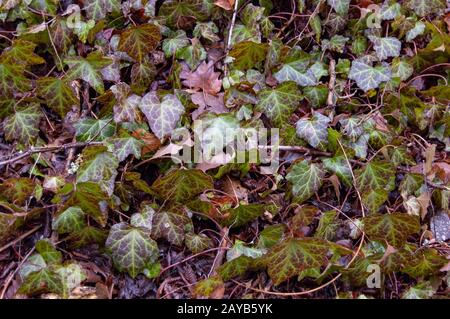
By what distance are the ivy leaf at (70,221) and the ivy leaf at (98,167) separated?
4.1 inches

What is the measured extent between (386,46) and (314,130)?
1.71 feet

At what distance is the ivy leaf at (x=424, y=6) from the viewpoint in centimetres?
209

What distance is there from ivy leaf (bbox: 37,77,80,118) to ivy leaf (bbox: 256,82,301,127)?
64cm

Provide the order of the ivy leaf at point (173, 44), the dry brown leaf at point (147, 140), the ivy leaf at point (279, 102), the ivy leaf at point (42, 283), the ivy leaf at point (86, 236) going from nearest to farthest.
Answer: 1. the ivy leaf at point (42, 283)
2. the ivy leaf at point (86, 236)
3. the dry brown leaf at point (147, 140)
4. the ivy leaf at point (279, 102)
5. the ivy leaf at point (173, 44)

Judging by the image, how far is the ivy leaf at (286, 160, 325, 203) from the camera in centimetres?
175

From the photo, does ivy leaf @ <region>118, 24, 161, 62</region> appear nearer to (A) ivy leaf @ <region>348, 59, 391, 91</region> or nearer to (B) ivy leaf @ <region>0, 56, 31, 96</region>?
Answer: (B) ivy leaf @ <region>0, 56, 31, 96</region>

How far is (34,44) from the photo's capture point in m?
1.85

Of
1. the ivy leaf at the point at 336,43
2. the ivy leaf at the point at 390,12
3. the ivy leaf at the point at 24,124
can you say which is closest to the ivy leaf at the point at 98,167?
the ivy leaf at the point at 24,124

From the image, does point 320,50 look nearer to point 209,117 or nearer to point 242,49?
point 242,49

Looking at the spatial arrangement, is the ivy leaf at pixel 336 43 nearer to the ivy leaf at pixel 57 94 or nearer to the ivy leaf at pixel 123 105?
the ivy leaf at pixel 123 105

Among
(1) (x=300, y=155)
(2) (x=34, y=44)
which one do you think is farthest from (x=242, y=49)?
(2) (x=34, y=44)

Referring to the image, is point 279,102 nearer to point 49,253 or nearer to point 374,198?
point 374,198

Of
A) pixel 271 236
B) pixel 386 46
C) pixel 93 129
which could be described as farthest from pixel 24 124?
pixel 386 46

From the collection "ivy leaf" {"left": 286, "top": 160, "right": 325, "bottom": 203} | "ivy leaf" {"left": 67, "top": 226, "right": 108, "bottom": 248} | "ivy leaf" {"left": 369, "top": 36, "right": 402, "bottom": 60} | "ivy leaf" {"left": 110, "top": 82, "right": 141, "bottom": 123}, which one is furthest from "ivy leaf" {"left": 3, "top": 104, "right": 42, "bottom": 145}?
"ivy leaf" {"left": 369, "top": 36, "right": 402, "bottom": 60}
